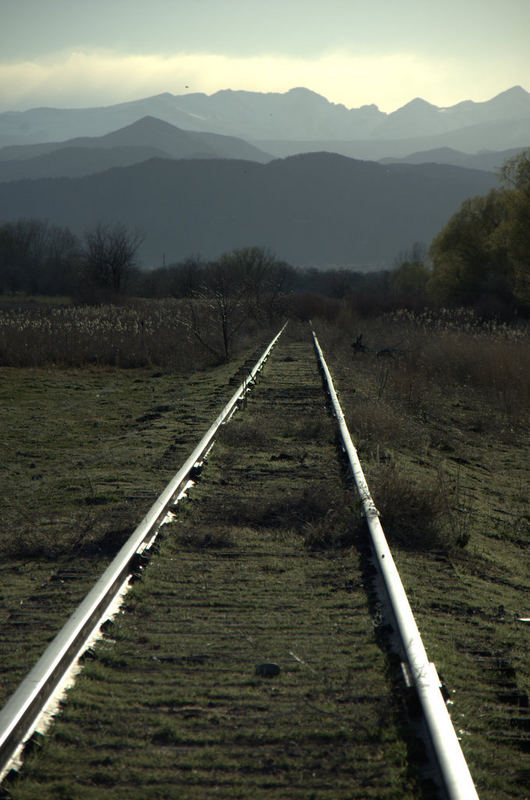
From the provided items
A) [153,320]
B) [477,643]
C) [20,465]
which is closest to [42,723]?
[477,643]

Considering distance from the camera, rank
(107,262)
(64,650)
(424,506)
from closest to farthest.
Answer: (64,650)
(424,506)
(107,262)

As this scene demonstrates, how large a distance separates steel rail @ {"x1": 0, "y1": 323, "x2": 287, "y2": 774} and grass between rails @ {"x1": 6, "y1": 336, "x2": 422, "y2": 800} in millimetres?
84

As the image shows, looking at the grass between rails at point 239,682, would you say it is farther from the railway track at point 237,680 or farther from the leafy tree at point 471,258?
the leafy tree at point 471,258

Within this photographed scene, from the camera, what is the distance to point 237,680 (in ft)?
10.1

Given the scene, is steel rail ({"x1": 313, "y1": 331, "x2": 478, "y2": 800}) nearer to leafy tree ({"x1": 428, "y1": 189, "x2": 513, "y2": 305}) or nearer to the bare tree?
the bare tree

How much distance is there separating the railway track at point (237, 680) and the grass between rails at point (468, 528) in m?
0.28

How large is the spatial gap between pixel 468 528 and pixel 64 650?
358 centimetres

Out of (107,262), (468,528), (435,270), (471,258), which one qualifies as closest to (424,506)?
(468,528)

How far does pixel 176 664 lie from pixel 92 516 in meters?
2.37

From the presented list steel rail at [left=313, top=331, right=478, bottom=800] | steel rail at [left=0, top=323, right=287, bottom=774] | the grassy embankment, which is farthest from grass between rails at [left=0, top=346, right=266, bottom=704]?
steel rail at [left=313, top=331, right=478, bottom=800]

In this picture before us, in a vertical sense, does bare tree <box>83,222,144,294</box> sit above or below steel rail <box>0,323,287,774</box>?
above

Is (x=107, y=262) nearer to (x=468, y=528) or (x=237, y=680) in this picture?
(x=468, y=528)

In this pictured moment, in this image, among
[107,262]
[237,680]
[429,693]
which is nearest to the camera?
[429,693]

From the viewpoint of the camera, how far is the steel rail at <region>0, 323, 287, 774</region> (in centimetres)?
247
